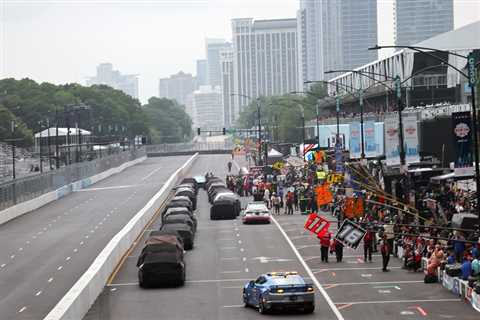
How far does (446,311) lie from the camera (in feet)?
93.9

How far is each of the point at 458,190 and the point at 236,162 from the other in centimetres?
11041

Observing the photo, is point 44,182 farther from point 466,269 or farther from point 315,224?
point 466,269

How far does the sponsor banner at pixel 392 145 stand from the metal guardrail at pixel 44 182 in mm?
31248

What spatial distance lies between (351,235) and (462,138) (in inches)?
355

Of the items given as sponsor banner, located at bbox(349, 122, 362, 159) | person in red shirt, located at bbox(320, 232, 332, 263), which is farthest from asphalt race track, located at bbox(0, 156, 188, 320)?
sponsor banner, located at bbox(349, 122, 362, 159)

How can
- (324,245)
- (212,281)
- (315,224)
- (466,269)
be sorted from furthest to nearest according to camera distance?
(324,245)
(212,281)
(315,224)
(466,269)

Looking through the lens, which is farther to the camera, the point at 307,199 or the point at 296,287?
the point at 307,199

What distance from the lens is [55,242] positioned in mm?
55906

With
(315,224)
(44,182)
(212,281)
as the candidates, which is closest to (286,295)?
(315,224)

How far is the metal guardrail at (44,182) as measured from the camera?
73.1 metres

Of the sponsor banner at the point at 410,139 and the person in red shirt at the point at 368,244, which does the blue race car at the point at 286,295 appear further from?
the sponsor banner at the point at 410,139

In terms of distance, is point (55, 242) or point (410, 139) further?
point (55, 242)

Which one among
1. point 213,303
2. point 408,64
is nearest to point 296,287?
point 213,303

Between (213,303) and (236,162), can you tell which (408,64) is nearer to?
(236,162)
